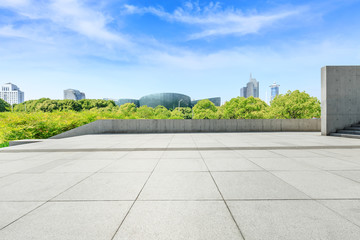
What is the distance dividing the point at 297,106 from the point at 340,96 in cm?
2569

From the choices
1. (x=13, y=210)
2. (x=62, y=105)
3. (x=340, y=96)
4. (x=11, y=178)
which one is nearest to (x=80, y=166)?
(x=11, y=178)

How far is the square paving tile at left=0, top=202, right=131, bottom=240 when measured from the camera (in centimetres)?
247

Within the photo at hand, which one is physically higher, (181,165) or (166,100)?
(166,100)

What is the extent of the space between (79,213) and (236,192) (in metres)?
2.96

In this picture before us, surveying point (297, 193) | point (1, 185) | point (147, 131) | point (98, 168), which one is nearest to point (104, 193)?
point (98, 168)

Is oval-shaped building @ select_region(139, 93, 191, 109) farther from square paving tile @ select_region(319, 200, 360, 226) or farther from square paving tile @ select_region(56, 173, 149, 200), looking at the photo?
square paving tile @ select_region(319, 200, 360, 226)

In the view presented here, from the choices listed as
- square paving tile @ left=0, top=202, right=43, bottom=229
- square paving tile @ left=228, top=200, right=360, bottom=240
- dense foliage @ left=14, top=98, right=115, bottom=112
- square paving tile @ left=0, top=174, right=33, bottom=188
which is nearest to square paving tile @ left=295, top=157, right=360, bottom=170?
square paving tile @ left=228, top=200, right=360, bottom=240

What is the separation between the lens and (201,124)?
75.4 feet

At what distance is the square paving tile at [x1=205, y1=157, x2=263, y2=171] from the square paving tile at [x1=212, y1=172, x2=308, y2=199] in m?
0.53

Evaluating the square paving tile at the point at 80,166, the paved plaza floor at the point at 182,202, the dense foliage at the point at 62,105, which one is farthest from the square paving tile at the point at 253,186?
the dense foliage at the point at 62,105

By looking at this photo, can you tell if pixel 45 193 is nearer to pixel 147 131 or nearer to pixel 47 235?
pixel 47 235

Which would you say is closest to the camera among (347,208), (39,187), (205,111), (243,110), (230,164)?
(347,208)

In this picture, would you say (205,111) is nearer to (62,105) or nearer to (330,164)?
(330,164)

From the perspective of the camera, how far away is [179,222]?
9.02 feet
